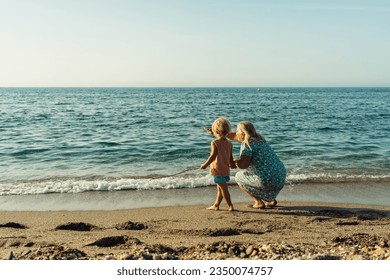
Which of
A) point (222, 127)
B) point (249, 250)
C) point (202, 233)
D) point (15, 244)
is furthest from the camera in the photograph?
point (222, 127)


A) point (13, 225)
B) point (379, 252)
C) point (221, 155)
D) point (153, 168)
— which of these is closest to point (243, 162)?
point (221, 155)

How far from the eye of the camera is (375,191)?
7.53 meters

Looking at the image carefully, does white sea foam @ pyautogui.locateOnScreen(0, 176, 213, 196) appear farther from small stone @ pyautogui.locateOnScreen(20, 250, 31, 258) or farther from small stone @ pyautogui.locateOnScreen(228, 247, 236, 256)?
small stone @ pyautogui.locateOnScreen(228, 247, 236, 256)

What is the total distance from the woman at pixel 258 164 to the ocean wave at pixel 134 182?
5.98 feet

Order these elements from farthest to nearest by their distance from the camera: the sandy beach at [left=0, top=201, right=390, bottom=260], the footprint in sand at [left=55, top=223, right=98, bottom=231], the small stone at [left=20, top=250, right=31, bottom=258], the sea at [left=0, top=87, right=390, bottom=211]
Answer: the sea at [left=0, top=87, right=390, bottom=211]
the footprint in sand at [left=55, top=223, right=98, bottom=231]
the sandy beach at [left=0, top=201, right=390, bottom=260]
the small stone at [left=20, top=250, right=31, bottom=258]

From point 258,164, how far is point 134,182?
327 centimetres

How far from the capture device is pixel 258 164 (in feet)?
19.8

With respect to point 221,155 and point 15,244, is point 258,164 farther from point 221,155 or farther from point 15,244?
point 15,244

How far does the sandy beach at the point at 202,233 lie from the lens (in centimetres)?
380

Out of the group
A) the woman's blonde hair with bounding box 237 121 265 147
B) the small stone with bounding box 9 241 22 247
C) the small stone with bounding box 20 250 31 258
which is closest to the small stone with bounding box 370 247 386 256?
the woman's blonde hair with bounding box 237 121 265 147

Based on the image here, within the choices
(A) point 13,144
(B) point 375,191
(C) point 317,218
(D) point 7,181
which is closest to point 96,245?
(C) point 317,218

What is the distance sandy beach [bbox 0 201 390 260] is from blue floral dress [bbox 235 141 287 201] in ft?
1.18

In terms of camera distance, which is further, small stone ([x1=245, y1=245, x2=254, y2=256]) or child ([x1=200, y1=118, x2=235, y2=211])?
child ([x1=200, y1=118, x2=235, y2=211])

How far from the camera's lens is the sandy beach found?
380 centimetres
